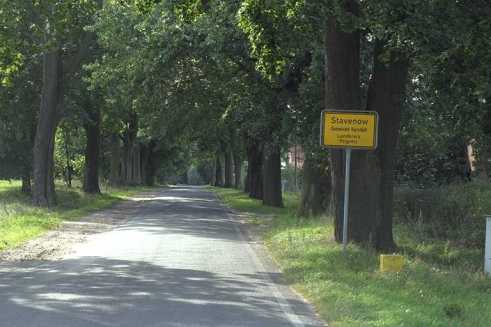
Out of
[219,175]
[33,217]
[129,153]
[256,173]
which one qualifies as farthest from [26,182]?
[219,175]

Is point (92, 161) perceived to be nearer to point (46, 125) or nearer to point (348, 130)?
point (46, 125)

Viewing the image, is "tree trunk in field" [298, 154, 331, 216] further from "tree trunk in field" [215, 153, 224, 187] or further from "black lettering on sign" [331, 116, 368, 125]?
"tree trunk in field" [215, 153, 224, 187]

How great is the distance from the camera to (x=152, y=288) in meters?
10.5

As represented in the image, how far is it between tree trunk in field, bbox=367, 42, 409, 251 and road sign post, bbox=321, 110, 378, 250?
1998mm

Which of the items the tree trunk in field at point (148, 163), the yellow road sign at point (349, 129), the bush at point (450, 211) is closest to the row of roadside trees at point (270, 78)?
the yellow road sign at point (349, 129)

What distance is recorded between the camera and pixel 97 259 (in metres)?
14.0

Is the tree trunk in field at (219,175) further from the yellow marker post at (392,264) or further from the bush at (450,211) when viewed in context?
the yellow marker post at (392,264)

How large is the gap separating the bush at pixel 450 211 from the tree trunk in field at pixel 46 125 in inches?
564

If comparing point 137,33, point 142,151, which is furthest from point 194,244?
point 142,151

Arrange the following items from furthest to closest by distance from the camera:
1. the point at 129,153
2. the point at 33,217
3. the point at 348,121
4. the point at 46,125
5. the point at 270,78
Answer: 1. the point at 129,153
2. the point at 46,125
3. the point at 33,217
4. the point at 270,78
5. the point at 348,121

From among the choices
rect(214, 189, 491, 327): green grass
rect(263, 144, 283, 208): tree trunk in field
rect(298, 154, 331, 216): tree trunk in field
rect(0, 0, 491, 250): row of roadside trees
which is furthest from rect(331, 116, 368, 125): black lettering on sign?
rect(263, 144, 283, 208): tree trunk in field

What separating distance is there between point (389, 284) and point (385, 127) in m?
5.40

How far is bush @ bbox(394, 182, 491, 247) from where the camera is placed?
17.9m

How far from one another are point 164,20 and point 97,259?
1064cm
